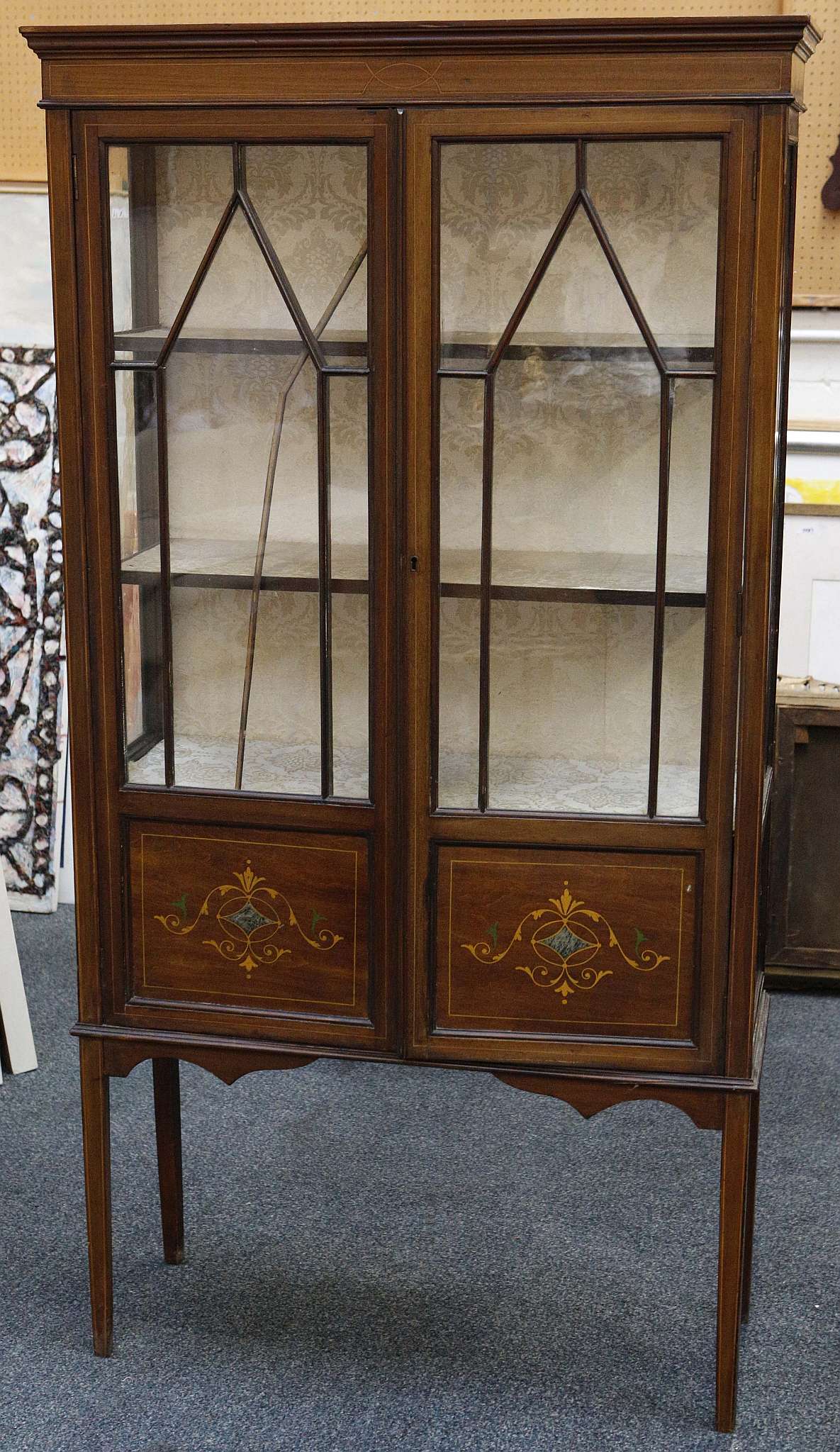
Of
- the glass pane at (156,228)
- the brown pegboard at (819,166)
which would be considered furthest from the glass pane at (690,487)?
the brown pegboard at (819,166)

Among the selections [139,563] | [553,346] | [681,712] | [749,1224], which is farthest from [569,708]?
[749,1224]

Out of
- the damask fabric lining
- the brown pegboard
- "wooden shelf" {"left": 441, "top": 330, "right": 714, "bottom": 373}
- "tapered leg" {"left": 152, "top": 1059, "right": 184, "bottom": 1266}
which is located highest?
the brown pegboard

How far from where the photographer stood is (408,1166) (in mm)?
2854

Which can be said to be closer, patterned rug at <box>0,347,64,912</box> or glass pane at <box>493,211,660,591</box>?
glass pane at <box>493,211,660,591</box>

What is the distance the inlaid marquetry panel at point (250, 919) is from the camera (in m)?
2.08

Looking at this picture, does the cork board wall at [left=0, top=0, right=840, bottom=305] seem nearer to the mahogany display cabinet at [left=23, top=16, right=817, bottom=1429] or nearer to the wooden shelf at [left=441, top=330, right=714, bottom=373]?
the mahogany display cabinet at [left=23, top=16, right=817, bottom=1429]

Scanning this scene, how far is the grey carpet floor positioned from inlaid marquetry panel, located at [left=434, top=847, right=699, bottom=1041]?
0.59 meters

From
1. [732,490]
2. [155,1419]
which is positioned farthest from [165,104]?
[155,1419]

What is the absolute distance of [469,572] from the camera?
199 centimetres

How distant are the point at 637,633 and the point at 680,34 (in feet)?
2.34

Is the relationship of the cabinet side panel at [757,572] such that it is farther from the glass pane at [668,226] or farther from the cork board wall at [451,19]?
the cork board wall at [451,19]

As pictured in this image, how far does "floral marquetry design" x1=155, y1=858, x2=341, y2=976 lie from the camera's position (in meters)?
2.10

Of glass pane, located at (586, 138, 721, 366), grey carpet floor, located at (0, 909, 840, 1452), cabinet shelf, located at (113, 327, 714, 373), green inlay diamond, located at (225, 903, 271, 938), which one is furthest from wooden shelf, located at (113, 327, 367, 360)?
grey carpet floor, located at (0, 909, 840, 1452)

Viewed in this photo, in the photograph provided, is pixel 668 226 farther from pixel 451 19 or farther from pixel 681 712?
pixel 451 19
